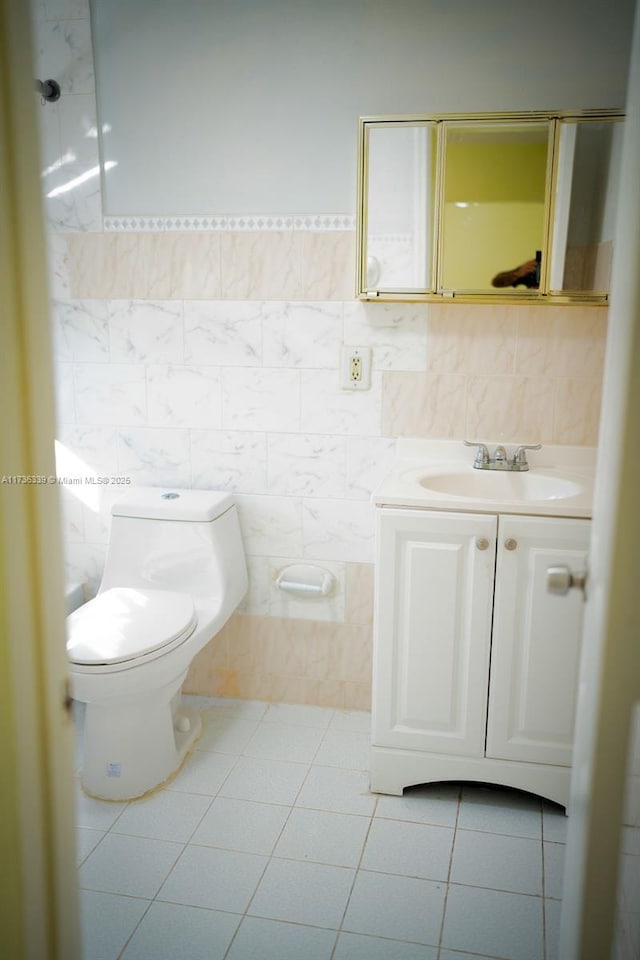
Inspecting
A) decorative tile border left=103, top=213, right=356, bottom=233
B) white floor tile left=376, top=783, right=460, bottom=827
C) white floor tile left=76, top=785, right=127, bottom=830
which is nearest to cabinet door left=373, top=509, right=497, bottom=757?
white floor tile left=376, top=783, right=460, bottom=827

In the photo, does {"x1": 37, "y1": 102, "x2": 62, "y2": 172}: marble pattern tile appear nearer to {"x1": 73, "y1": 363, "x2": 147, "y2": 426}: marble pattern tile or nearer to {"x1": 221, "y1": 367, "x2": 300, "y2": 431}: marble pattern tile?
{"x1": 73, "y1": 363, "x2": 147, "y2": 426}: marble pattern tile

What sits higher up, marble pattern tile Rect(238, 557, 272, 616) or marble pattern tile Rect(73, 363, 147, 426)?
marble pattern tile Rect(73, 363, 147, 426)

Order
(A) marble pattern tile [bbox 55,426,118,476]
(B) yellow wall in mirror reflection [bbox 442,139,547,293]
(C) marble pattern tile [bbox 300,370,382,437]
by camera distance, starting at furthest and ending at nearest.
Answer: (A) marble pattern tile [bbox 55,426,118,476], (C) marble pattern tile [bbox 300,370,382,437], (B) yellow wall in mirror reflection [bbox 442,139,547,293]

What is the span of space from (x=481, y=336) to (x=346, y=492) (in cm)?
66

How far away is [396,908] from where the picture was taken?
1839 mm

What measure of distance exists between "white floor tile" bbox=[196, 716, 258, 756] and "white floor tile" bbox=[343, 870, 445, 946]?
27.0 inches

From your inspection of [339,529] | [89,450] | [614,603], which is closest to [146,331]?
[89,450]

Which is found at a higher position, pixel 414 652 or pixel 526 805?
pixel 414 652

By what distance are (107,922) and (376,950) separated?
60 cm

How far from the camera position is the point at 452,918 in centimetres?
181

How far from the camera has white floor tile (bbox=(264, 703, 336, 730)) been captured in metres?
2.68

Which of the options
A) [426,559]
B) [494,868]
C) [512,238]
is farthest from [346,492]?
[494,868]

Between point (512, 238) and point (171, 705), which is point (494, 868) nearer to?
point (171, 705)

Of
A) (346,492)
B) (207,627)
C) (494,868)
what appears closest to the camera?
(494,868)
